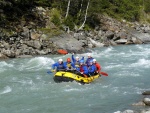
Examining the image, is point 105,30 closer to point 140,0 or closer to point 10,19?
point 10,19

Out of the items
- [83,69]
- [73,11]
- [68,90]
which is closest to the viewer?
[68,90]

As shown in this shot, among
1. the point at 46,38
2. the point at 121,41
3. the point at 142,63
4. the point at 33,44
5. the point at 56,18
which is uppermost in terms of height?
the point at 56,18

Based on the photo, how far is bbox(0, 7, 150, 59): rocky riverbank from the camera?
23.9m

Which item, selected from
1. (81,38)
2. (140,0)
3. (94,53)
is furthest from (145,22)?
(94,53)

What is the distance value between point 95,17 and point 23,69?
1968 centimetres

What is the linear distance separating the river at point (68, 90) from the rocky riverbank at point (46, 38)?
11.3 feet

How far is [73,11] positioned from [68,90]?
826 inches

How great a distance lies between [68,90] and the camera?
13828mm

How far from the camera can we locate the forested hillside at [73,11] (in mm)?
27484

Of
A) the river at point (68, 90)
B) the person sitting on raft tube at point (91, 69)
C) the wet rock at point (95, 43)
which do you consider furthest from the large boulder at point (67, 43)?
the person sitting on raft tube at point (91, 69)

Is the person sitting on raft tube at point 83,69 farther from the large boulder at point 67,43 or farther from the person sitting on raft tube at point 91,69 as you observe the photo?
the large boulder at point 67,43

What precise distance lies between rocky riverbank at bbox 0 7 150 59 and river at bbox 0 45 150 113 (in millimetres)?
3439

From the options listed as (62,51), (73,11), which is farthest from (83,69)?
(73,11)

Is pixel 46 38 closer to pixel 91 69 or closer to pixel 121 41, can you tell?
pixel 121 41
